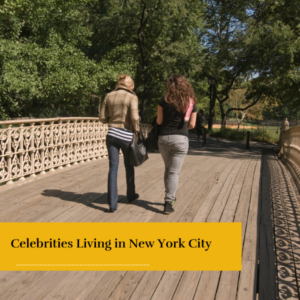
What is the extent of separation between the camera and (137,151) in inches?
199

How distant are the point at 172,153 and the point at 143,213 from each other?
0.90m

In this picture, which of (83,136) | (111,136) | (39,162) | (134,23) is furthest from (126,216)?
(134,23)

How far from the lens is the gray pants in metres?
4.79

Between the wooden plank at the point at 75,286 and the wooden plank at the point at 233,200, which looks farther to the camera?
the wooden plank at the point at 233,200

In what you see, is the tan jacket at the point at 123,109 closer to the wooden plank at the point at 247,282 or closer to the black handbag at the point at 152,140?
the black handbag at the point at 152,140

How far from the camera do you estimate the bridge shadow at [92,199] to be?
539cm

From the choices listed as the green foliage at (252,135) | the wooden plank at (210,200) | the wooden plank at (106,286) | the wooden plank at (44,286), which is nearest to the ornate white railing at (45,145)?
the wooden plank at (210,200)

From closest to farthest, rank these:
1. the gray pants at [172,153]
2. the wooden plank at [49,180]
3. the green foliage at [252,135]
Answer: the gray pants at [172,153] < the wooden plank at [49,180] < the green foliage at [252,135]

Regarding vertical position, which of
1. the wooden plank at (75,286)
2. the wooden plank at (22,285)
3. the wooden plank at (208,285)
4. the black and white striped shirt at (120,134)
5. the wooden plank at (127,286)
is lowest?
the wooden plank at (22,285)

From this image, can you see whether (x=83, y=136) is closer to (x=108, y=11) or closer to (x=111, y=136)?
(x=111, y=136)

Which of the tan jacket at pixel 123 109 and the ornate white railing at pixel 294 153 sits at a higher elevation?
the tan jacket at pixel 123 109

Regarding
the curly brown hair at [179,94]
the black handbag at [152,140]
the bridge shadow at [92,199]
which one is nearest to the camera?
the curly brown hair at [179,94]

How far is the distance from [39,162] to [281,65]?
14.7m

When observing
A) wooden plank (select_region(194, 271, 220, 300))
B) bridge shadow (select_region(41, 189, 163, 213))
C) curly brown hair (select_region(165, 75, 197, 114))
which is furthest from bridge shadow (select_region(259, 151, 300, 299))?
curly brown hair (select_region(165, 75, 197, 114))
